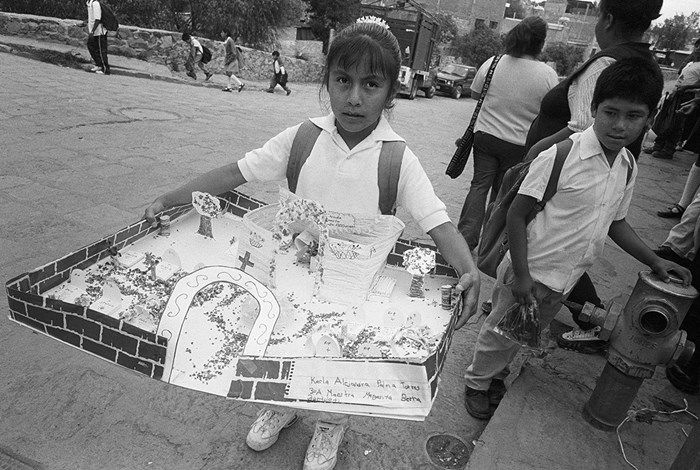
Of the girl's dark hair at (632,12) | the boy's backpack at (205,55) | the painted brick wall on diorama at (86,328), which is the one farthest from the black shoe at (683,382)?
the boy's backpack at (205,55)

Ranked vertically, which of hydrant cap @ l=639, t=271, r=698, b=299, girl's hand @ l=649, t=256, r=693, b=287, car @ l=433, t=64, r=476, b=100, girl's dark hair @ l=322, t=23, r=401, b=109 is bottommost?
car @ l=433, t=64, r=476, b=100

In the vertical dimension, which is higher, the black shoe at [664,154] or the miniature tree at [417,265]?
the miniature tree at [417,265]

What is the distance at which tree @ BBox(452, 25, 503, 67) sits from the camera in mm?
31875

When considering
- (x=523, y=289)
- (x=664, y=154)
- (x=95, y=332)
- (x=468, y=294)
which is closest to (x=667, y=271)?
(x=523, y=289)

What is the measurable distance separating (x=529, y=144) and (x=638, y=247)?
0.95 meters

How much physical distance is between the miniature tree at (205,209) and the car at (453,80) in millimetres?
19052

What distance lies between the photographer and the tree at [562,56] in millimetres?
35562

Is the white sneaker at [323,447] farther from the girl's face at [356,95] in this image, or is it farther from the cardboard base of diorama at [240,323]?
the girl's face at [356,95]

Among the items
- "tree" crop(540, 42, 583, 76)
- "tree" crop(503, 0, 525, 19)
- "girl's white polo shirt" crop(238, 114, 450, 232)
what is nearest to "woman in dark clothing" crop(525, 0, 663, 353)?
"girl's white polo shirt" crop(238, 114, 450, 232)

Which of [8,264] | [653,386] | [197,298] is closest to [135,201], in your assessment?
[8,264]

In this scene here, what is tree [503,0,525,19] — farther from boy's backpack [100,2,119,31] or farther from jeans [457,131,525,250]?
jeans [457,131,525,250]

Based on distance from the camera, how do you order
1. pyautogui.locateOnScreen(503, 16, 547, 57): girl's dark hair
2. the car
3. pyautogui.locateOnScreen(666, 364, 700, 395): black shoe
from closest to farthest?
pyautogui.locateOnScreen(666, 364, 700, 395): black shoe < pyautogui.locateOnScreen(503, 16, 547, 57): girl's dark hair < the car

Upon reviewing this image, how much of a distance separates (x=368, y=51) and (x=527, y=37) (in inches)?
77.4

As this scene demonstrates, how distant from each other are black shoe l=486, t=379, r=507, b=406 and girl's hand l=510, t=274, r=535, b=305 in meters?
0.55
